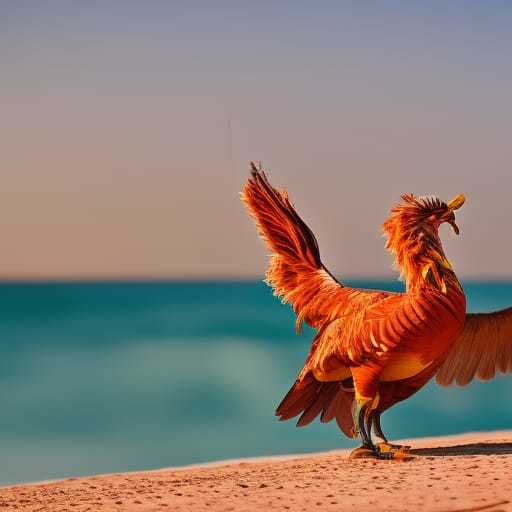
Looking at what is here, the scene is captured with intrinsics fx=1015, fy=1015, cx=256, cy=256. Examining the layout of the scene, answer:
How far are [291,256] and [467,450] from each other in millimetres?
1622

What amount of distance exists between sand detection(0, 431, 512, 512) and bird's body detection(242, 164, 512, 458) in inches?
15.0

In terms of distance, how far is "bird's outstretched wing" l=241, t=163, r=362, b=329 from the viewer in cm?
625

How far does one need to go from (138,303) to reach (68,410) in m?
25.8

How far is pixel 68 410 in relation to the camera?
46.8ft

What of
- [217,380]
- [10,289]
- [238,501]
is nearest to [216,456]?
[217,380]

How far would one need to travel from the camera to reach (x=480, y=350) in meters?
6.46

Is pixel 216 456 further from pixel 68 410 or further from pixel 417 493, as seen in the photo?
pixel 417 493

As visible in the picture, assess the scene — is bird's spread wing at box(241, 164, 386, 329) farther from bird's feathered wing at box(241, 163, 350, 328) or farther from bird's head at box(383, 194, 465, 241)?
bird's head at box(383, 194, 465, 241)

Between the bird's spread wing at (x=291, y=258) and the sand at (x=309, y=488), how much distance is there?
0.97 metres

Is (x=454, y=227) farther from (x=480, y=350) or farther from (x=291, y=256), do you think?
(x=291, y=256)

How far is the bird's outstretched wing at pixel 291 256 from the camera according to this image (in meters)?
6.25

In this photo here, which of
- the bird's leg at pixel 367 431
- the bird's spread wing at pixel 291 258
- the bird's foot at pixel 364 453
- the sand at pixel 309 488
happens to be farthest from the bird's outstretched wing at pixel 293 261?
the sand at pixel 309 488

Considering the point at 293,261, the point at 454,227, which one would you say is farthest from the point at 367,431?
the point at 454,227

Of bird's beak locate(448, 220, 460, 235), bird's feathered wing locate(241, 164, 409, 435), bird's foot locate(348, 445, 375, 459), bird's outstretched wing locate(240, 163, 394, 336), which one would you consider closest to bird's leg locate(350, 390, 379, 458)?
bird's foot locate(348, 445, 375, 459)
